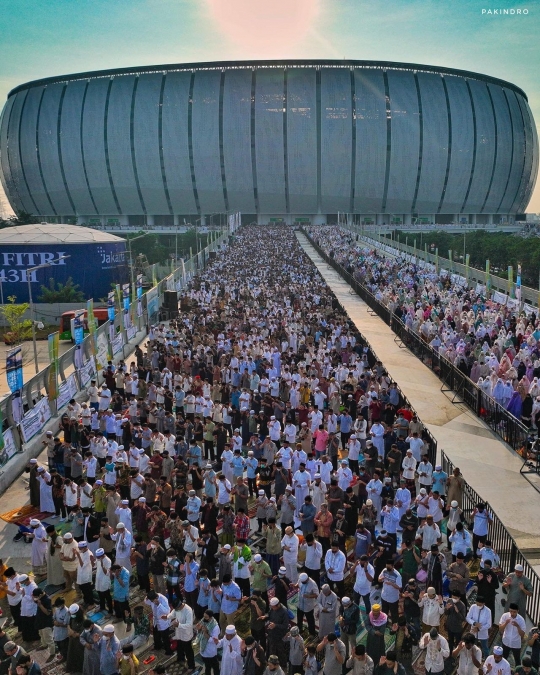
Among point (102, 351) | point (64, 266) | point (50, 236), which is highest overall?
point (50, 236)

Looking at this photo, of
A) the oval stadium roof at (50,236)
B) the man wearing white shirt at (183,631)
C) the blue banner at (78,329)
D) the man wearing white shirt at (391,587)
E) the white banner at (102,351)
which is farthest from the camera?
the oval stadium roof at (50,236)

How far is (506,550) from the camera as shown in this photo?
10336 millimetres

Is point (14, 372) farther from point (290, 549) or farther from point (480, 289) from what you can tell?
point (480, 289)

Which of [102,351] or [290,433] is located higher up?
[102,351]

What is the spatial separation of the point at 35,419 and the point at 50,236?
26856mm

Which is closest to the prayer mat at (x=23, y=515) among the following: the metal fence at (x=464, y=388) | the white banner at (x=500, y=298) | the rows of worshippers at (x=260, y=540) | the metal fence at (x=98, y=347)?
the rows of worshippers at (x=260, y=540)

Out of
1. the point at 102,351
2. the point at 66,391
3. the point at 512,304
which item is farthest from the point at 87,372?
the point at 512,304

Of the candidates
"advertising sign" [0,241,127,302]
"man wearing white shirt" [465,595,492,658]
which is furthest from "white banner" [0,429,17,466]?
"advertising sign" [0,241,127,302]

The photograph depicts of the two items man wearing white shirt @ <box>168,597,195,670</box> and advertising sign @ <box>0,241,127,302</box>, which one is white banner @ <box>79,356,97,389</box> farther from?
advertising sign @ <box>0,241,127,302</box>

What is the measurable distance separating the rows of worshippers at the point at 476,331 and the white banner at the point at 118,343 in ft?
38.1

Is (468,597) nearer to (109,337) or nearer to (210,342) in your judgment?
(210,342)

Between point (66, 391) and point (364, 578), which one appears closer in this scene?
point (364, 578)

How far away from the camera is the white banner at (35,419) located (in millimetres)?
16297

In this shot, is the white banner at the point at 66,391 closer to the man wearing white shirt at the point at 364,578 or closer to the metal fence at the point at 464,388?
the metal fence at the point at 464,388
